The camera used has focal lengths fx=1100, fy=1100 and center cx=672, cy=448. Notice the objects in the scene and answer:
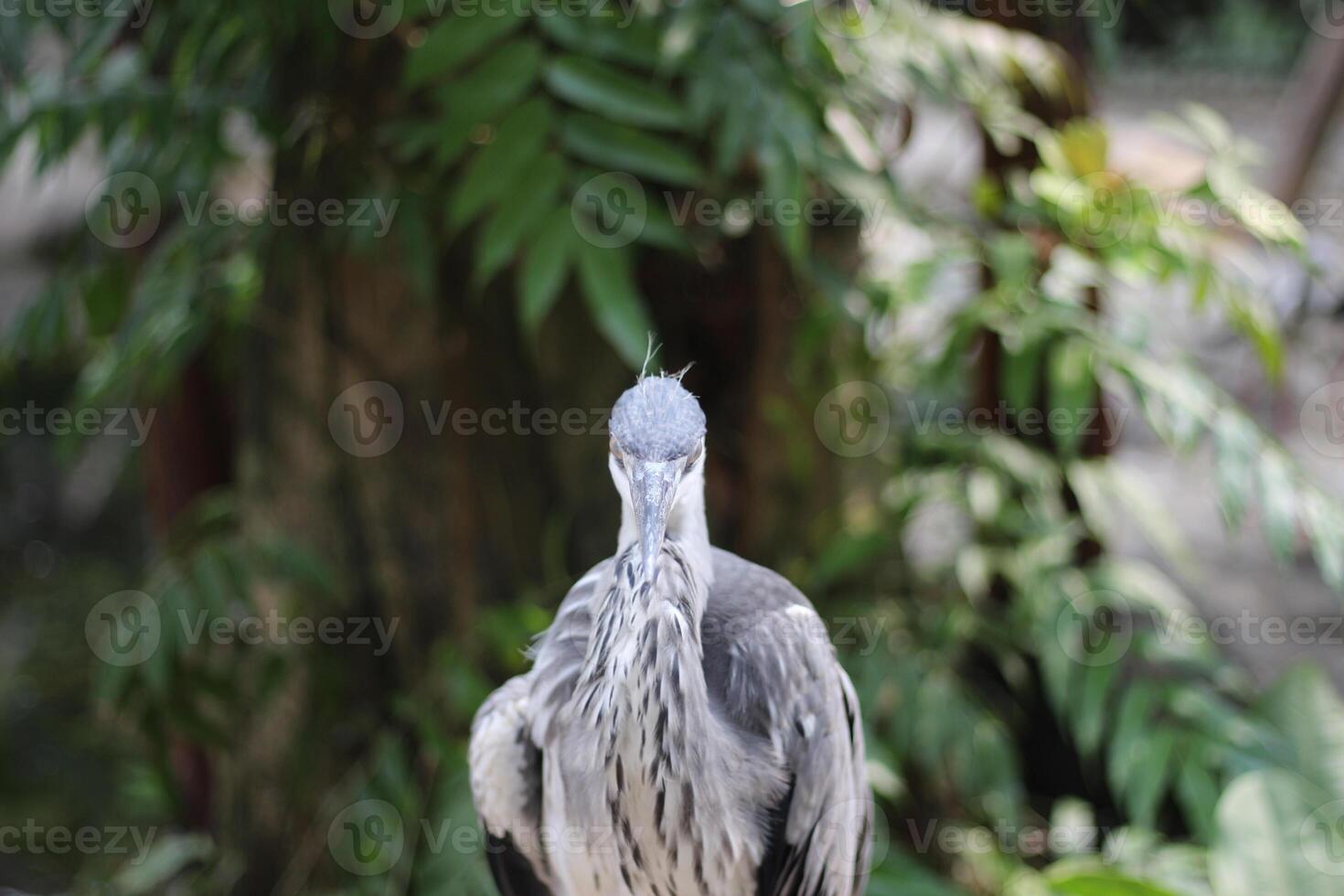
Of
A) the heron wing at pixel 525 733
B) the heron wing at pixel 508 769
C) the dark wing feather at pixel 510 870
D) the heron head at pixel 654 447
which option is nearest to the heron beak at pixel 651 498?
the heron head at pixel 654 447

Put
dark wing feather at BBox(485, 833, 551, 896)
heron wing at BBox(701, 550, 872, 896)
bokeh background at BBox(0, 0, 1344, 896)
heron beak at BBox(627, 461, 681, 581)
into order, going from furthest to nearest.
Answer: bokeh background at BBox(0, 0, 1344, 896) < dark wing feather at BBox(485, 833, 551, 896) < heron wing at BBox(701, 550, 872, 896) < heron beak at BBox(627, 461, 681, 581)

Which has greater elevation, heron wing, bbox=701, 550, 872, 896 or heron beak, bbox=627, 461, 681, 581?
heron beak, bbox=627, 461, 681, 581

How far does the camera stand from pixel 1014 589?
7.07 feet

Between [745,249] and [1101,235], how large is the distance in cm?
70

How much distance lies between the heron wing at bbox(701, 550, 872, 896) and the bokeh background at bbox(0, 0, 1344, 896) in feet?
1.27

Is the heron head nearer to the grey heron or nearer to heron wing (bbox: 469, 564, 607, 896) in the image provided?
the grey heron

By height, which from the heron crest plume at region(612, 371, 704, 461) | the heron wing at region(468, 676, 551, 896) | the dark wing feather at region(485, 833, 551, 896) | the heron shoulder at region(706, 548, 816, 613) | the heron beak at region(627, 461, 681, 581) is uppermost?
the heron crest plume at region(612, 371, 704, 461)

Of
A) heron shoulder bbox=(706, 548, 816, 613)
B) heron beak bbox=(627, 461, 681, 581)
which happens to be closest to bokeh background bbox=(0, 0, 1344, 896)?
heron shoulder bbox=(706, 548, 816, 613)

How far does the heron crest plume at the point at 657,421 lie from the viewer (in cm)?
105

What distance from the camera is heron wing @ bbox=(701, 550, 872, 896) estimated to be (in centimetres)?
125

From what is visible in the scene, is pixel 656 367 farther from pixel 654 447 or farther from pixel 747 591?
pixel 654 447

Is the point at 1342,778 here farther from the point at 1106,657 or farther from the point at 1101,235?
the point at 1101,235

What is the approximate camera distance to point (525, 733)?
4.25 feet

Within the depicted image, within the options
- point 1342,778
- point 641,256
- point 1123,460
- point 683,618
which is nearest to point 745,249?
point 641,256
